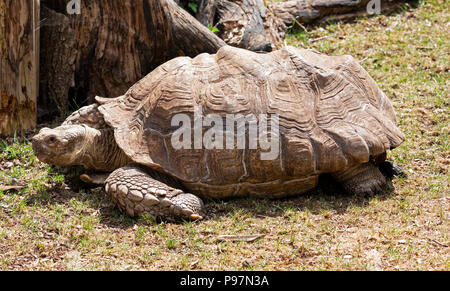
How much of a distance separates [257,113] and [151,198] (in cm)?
121

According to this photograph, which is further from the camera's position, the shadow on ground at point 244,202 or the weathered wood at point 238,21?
the weathered wood at point 238,21

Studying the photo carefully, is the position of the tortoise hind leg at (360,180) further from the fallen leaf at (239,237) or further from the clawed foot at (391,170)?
the fallen leaf at (239,237)

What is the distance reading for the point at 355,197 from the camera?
5.68 meters

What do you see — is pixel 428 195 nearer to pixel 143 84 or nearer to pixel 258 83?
pixel 258 83

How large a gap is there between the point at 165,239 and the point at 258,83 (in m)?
1.67

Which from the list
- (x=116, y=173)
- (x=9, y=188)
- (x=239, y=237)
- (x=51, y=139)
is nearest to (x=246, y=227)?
(x=239, y=237)

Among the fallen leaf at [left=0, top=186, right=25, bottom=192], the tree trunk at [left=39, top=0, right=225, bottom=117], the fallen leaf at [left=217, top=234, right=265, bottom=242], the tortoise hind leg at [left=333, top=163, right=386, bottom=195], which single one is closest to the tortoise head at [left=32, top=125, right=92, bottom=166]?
the fallen leaf at [left=0, top=186, right=25, bottom=192]

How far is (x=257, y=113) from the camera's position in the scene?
5375mm

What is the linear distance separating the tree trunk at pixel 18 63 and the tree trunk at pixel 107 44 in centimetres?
30

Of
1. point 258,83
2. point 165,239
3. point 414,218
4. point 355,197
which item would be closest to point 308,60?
point 258,83

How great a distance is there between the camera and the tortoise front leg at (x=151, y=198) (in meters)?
5.16

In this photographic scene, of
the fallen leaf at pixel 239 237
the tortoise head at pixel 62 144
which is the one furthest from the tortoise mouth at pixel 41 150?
the fallen leaf at pixel 239 237

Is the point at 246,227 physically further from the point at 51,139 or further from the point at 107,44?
the point at 107,44

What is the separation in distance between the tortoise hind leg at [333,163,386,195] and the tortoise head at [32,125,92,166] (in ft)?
8.08
